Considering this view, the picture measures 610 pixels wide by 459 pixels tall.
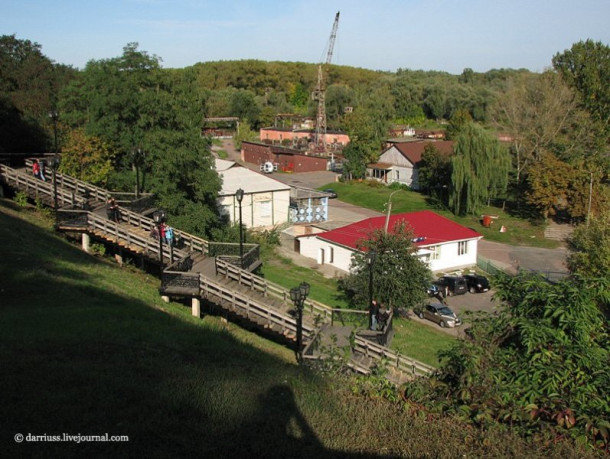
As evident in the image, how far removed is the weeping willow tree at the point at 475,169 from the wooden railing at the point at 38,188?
1383 inches

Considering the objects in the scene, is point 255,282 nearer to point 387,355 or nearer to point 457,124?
point 387,355

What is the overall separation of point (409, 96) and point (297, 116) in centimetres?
2508

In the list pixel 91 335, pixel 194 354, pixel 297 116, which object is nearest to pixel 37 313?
pixel 91 335

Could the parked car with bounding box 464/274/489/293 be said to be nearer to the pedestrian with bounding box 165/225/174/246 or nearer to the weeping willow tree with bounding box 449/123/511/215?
the pedestrian with bounding box 165/225/174/246

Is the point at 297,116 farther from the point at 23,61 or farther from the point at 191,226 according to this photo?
the point at 191,226

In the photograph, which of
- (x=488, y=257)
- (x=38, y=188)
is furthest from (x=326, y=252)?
(x=38, y=188)

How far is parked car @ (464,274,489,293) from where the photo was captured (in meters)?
29.8

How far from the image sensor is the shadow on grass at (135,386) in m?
7.46

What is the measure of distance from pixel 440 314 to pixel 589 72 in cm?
5604

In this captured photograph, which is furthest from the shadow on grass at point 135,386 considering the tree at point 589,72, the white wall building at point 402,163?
the tree at point 589,72

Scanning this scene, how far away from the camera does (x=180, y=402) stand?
28.1ft

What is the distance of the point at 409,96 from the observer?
4747 inches

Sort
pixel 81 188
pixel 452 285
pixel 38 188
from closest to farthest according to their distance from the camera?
pixel 38 188 < pixel 81 188 < pixel 452 285

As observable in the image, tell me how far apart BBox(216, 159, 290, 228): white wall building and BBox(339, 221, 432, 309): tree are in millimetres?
17084
